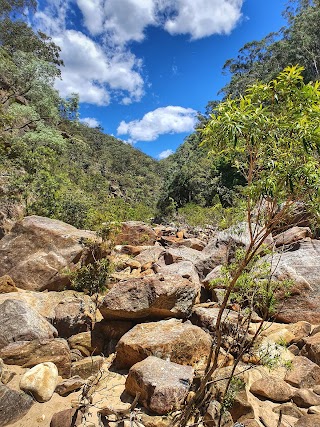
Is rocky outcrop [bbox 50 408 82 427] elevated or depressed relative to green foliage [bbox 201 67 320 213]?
depressed

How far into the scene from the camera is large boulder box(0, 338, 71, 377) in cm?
584

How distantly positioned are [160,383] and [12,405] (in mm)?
2305

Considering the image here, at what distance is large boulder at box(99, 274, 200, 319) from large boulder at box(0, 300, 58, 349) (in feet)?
4.57

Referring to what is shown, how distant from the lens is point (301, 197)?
385 cm

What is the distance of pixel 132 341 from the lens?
20.5 feet

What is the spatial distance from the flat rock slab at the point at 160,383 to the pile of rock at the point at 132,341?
→ 16mm

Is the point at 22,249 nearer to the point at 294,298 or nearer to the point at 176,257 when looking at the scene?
the point at 176,257

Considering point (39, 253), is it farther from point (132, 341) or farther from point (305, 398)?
point (305, 398)

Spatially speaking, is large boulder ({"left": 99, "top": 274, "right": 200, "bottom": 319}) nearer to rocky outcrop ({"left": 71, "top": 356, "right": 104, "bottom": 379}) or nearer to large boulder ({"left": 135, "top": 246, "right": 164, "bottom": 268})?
rocky outcrop ({"left": 71, "top": 356, "right": 104, "bottom": 379})

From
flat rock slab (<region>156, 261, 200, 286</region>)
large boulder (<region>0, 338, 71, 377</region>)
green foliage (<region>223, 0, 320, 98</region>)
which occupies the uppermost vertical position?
green foliage (<region>223, 0, 320, 98</region>)

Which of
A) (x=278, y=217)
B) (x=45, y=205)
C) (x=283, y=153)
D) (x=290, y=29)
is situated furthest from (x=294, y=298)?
(x=290, y=29)

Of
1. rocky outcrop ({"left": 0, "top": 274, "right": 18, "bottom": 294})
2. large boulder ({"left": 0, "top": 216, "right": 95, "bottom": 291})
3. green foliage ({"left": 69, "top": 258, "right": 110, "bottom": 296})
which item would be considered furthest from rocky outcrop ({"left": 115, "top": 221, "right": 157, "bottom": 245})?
rocky outcrop ({"left": 0, "top": 274, "right": 18, "bottom": 294})

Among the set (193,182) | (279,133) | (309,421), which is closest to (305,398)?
(309,421)

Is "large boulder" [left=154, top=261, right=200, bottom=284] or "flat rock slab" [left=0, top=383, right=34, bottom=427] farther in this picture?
"large boulder" [left=154, top=261, right=200, bottom=284]
